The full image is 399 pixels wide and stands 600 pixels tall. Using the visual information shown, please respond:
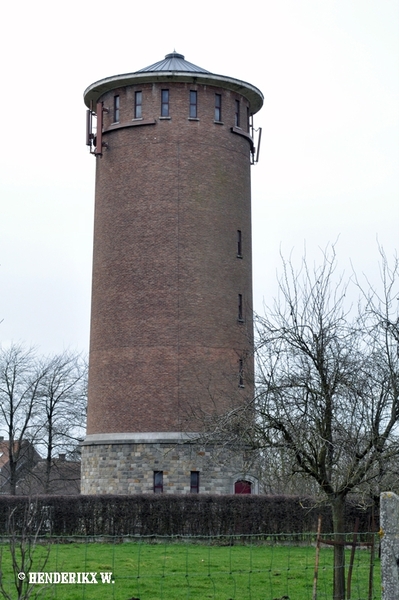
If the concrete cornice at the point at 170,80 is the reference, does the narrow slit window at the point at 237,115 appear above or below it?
below

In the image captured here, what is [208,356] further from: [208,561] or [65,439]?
[65,439]

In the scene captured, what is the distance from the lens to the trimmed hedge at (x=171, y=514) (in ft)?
98.7

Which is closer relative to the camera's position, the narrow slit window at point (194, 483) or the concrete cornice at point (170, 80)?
the narrow slit window at point (194, 483)

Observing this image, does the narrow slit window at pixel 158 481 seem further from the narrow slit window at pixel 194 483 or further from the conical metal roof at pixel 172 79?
the conical metal roof at pixel 172 79

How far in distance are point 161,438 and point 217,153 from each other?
419 inches

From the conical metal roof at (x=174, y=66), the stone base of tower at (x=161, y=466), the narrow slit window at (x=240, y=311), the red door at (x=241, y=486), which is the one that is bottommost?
the red door at (x=241, y=486)

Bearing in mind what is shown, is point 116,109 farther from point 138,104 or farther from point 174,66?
point 174,66

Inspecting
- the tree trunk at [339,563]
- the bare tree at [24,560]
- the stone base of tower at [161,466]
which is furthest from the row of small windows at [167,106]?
the tree trunk at [339,563]

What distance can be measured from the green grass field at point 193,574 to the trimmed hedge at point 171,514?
319 centimetres

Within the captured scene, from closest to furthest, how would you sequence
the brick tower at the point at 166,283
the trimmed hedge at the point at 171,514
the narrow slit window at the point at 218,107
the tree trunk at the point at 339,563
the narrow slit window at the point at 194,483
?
the tree trunk at the point at 339,563
the trimmed hedge at the point at 171,514
the narrow slit window at the point at 194,483
the brick tower at the point at 166,283
the narrow slit window at the point at 218,107

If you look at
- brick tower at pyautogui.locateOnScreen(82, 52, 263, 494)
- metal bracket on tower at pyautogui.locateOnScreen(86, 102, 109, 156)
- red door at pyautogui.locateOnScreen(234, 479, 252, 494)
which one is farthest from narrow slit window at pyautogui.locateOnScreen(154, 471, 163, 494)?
metal bracket on tower at pyautogui.locateOnScreen(86, 102, 109, 156)

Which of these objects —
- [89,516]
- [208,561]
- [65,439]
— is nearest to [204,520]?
[89,516]

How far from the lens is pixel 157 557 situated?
77.4 ft

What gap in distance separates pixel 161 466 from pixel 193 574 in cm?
1452
